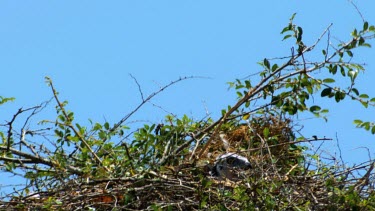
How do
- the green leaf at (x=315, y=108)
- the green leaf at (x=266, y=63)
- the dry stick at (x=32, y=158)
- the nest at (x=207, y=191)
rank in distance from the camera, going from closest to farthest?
the nest at (x=207, y=191)
the dry stick at (x=32, y=158)
the green leaf at (x=266, y=63)
the green leaf at (x=315, y=108)

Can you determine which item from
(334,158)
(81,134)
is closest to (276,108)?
(334,158)

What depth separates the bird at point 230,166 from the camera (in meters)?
6.77

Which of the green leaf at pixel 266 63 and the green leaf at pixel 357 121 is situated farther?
the green leaf at pixel 266 63

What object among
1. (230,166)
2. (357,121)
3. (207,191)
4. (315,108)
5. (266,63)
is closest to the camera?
(207,191)

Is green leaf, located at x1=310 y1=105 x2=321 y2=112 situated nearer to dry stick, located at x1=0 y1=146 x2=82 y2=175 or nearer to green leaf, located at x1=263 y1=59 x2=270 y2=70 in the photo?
green leaf, located at x1=263 y1=59 x2=270 y2=70

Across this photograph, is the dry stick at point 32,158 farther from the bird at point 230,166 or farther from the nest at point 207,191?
the bird at point 230,166

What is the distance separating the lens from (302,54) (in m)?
7.19

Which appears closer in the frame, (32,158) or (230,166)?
(230,166)

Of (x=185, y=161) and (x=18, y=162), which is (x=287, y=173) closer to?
(x=185, y=161)

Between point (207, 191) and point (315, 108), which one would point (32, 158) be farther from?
point (315, 108)

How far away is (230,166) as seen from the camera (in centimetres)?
682

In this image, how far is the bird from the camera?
677 centimetres

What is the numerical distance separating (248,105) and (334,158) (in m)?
0.74

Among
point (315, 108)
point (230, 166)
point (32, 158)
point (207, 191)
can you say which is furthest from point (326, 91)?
point (32, 158)
